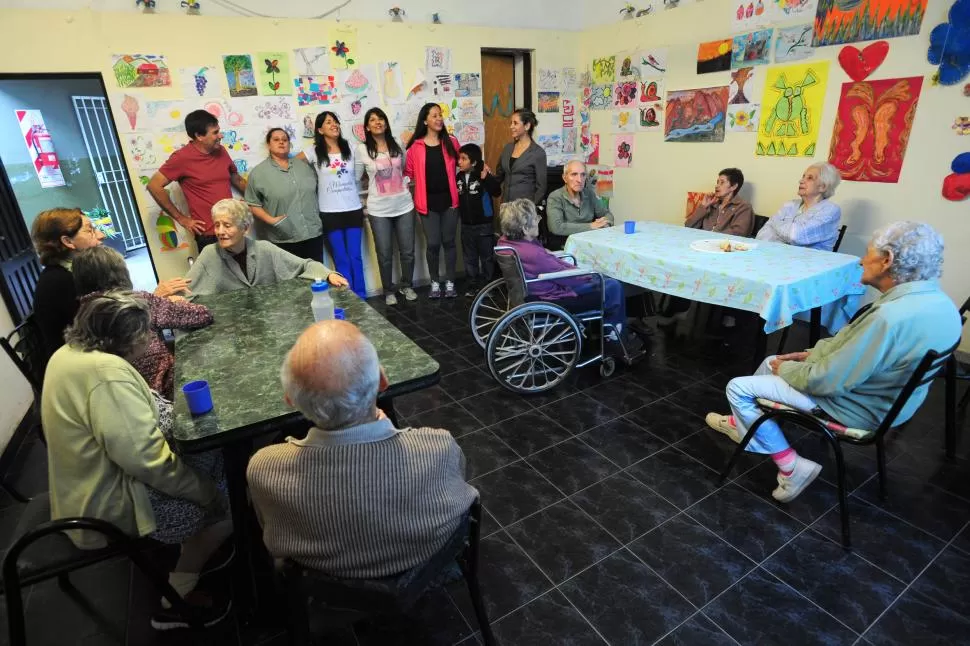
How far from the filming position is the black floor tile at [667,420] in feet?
8.30

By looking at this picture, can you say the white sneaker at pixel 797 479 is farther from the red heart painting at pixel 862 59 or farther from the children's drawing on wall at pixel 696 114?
the children's drawing on wall at pixel 696 114

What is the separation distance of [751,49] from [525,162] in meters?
1.81

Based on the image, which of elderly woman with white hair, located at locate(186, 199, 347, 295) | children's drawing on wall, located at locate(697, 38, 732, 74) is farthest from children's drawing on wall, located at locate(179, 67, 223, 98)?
children's drawing on wall, located at locate(697, 38, 732, 74)

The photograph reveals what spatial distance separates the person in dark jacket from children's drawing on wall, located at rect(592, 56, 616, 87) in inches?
58.6

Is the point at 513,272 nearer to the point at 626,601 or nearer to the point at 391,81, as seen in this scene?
the point at 626,601

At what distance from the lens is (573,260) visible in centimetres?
326

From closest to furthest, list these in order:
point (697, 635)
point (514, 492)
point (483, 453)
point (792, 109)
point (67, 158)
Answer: point (697, 635) → point (514, 492) → point (483, 453) → point (792, 109) → point (67, 158)

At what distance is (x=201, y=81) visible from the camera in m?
3.57

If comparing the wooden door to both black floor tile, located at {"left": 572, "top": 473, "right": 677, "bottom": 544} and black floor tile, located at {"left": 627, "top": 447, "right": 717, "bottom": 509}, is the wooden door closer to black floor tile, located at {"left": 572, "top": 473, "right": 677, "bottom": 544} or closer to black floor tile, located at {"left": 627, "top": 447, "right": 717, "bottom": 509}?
black floor tile, located at {"left": 627, "top": 447, "right": 717, "bottom": 509}

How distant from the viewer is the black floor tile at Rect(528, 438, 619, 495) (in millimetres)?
2229

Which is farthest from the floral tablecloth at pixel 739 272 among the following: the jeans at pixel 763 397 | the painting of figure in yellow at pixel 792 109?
the painting of figure in yellow at pixel 792 109

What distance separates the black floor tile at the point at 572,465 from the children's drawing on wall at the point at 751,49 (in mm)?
3182

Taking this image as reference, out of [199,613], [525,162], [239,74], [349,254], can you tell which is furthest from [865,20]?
[199,613]

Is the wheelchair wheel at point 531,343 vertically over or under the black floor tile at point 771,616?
over
